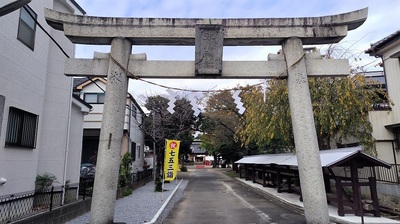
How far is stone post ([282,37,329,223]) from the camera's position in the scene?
644 centimetres

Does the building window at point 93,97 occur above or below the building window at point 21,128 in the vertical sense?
above

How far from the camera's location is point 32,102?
868 cm

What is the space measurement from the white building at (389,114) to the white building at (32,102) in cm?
1503

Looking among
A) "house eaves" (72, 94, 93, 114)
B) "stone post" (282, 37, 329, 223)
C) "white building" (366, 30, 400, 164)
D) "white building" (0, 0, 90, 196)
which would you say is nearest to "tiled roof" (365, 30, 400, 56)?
"white building" (366, 30, 400, 164)

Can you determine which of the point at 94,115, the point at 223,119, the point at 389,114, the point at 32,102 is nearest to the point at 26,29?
the point at 32,102

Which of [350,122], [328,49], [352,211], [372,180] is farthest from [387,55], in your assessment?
[352,211]

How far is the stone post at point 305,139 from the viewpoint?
6441 mm

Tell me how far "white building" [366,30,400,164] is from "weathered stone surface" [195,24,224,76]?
11132mm

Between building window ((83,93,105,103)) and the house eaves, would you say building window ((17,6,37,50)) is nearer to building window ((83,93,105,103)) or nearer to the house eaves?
the house eaves

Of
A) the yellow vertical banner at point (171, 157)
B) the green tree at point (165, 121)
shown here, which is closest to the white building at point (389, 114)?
the yellow vertical banner at point (171, 157)

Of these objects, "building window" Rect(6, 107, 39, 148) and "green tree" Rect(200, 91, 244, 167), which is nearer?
"building window" Rect(6, 107, 39, 148)

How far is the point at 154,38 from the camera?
721 centimetres

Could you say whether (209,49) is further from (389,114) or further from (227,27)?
(389,114)

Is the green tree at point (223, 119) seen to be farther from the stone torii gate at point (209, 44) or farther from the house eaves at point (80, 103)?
the stone torii gate at point (209, 44)
